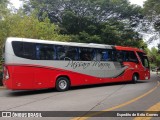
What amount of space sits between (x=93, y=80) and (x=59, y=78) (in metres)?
3.08

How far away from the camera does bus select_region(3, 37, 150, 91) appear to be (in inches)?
573

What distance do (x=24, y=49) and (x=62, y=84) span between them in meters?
3.35

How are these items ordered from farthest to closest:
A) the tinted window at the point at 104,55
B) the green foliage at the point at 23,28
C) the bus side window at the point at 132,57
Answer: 1. the bus side window at the point at 132,57
2. the green foliage at the point at 23,28
3. the tinted window at the point at 104,55

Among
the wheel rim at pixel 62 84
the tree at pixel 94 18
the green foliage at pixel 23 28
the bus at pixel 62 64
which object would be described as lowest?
the wheel rim at pixel 62 84

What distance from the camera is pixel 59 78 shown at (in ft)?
54.5

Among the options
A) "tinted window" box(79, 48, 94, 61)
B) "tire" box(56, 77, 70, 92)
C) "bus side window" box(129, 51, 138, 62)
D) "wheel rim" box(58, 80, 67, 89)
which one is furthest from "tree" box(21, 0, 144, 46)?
"wheel rim" box(58, 80, 67, 89)

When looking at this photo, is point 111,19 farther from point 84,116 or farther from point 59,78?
point 84,116

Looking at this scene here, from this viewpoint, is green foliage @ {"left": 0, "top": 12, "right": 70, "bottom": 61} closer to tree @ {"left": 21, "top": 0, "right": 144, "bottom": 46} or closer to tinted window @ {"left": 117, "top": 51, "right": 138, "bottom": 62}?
tree @ {"left": 21, "top": 0, "right": 144, "bottom": 46}

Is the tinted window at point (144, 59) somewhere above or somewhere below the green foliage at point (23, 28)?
below

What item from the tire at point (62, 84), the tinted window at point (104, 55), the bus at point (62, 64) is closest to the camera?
the bus at point (62, 64)

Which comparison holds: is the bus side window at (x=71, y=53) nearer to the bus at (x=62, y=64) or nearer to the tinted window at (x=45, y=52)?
the bus at (x=62, y=64)

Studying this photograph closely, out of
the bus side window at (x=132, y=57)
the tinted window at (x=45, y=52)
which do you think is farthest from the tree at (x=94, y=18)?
the tinted window at (x=45, y=52)

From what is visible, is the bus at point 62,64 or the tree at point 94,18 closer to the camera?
the bus at point 62,64

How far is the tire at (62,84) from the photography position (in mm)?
16484
